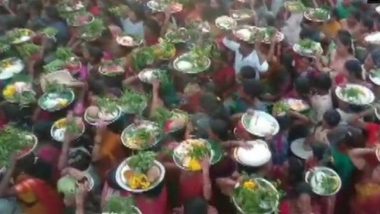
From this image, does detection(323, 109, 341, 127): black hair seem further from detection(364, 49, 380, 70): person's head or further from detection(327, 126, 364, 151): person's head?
detection(364, 49, 380, 70): person's head

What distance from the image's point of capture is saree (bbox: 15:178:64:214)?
445 cm

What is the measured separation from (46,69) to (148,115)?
51.6 inches

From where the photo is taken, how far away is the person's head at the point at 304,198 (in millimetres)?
4539

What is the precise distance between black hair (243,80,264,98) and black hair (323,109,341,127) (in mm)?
664

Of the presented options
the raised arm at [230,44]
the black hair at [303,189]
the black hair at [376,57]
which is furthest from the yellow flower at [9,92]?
the black hair at [376,57]

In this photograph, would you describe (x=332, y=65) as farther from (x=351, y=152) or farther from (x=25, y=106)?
(x=25, y=106)

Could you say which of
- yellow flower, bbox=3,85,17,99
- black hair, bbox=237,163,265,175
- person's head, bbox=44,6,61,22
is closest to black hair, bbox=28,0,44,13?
person's head, bbox=44,6,61,22

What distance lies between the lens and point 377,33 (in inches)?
266

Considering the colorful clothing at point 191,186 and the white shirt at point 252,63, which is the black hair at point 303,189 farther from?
the white shirt at point 252,63

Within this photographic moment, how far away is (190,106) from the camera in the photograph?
5.59 m

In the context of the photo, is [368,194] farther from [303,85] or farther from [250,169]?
[303,85]

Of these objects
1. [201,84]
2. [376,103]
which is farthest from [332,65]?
[201,84]

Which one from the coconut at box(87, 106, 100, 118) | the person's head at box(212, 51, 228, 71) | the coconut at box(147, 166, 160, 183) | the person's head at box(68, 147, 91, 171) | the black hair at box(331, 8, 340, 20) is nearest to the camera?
the coconut at box(147, 166, 160, 183)

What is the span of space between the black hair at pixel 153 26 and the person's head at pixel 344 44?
2101 millimetres
